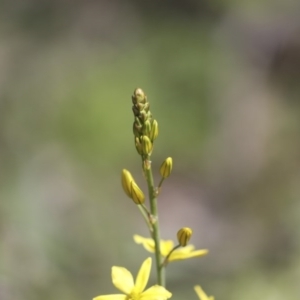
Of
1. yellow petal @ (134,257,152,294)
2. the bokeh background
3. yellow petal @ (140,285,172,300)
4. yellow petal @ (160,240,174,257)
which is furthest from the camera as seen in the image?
the bokeh background

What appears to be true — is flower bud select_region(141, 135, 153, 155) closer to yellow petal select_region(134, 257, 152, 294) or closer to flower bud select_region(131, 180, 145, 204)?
flower bud select_region(131, 180, 145, 204)

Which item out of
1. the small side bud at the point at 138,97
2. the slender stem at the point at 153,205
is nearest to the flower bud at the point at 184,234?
the slender stem at the point at 153,205

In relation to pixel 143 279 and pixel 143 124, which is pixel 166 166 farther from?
pixel 143 279

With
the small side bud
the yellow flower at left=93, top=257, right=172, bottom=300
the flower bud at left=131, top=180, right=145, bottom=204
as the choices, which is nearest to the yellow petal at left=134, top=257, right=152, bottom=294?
the yellow flower at left=93, top=257, right=172, bottom=300

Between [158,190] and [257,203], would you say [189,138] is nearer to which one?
[257,203]

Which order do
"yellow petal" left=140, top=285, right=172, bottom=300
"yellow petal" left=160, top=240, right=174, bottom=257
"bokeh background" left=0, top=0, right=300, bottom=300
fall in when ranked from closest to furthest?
1. "yellow petal" left=140, top=285, right=172, bottom=300
2. "yellow petal" left=160, top=240, right=174, bottom=257
3. "bokeh background" left=0, top=0, right=300, bottom=300

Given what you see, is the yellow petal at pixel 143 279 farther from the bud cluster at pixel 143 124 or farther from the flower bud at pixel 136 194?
the bud cluster at pixel 143 124
